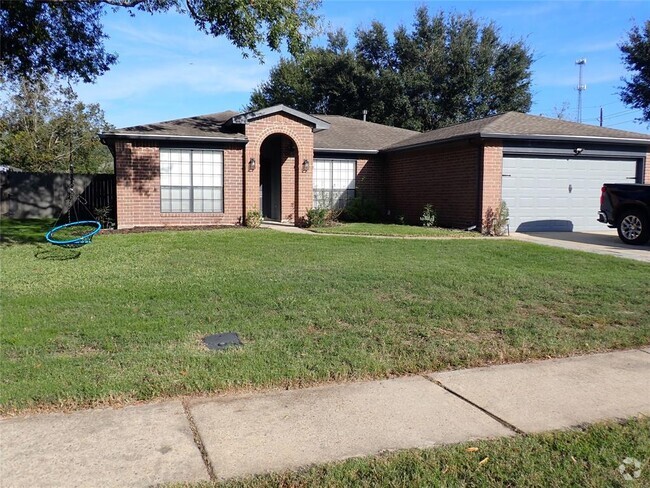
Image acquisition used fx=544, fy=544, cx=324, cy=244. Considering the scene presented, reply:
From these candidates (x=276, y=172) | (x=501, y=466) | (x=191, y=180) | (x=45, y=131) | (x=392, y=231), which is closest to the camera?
(x=501, y=466)

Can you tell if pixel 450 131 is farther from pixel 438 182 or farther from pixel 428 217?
pixel 428 217

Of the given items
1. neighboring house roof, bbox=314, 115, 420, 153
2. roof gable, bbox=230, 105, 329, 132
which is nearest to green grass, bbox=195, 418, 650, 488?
roof gable, bbox=230, 105, 329, 132

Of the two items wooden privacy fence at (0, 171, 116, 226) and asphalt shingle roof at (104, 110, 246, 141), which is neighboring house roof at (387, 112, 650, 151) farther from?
wooden privacy fence at (0, 171, 116, 226)

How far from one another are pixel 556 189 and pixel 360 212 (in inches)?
255

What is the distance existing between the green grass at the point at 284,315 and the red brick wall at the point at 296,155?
6.12m

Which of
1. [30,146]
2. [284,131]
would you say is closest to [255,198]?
[284,131]

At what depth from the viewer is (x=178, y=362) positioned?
4750 millimetres

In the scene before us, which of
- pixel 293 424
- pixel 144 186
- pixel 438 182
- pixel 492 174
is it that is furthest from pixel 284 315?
pixel 438 182

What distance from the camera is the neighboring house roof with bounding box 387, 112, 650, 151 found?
15297mm

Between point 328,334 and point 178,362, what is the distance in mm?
1596

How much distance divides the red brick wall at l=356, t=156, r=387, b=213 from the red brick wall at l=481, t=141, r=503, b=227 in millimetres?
5532

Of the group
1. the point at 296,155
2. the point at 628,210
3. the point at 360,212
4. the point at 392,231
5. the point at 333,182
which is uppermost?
the point at 296,155

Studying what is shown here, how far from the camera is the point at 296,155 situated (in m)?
17.5

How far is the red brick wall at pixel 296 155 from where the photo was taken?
16.8m
